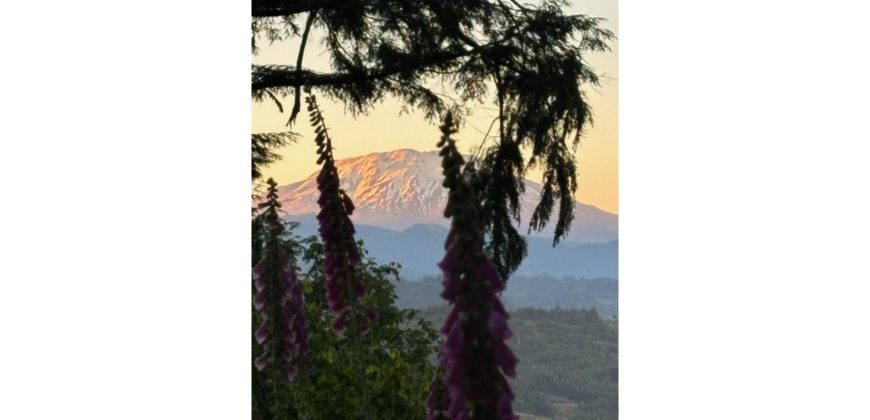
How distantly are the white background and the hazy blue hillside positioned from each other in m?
0.19

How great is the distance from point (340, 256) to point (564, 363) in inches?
41.9

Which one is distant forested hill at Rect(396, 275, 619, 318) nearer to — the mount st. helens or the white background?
the mount st. helens

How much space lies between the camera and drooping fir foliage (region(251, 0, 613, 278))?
5082mm

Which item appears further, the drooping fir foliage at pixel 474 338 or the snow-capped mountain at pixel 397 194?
the snow-capped mountain at pixel 397 194

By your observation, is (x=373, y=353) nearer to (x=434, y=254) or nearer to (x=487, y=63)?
(x=434, y=254)

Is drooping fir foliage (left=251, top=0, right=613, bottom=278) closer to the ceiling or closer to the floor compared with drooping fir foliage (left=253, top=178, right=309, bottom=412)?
closer to the ceiling

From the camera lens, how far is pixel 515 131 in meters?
5.07

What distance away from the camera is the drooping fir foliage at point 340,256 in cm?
499

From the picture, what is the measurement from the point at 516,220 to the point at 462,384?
1.16 metres

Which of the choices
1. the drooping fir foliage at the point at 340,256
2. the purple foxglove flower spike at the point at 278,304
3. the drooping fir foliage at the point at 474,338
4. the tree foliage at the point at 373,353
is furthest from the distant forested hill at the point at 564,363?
the drooping fir foliage at the point at 474,338

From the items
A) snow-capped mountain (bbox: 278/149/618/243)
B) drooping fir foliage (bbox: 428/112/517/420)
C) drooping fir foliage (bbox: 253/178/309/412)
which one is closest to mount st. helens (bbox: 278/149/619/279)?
snow-capped mountain (bbox: 278/149/618/243)
